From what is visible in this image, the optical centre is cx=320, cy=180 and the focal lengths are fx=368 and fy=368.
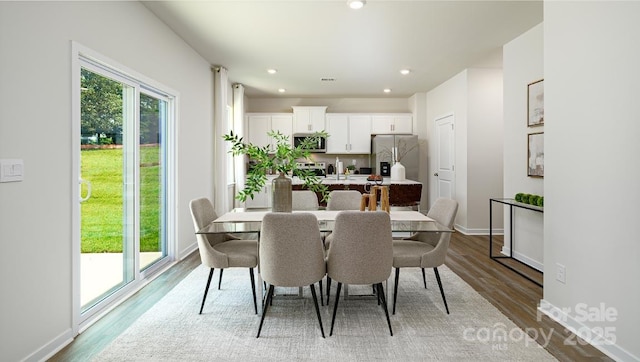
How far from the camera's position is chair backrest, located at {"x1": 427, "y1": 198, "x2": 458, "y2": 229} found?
2.89 meters

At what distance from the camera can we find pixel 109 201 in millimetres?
3113

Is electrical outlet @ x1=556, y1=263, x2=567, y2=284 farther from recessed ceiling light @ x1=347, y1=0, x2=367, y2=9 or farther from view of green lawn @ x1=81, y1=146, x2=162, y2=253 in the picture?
view of green lawn @ x1=81, y1=146, x2=162, y2=253

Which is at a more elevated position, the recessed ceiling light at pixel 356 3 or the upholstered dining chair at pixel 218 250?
the recessed ceiling light at pixel 356 3

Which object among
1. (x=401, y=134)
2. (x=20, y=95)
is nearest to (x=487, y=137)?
(x=401, y=134)

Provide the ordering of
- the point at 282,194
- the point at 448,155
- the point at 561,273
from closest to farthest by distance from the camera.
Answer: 1. the point at 561,273
2. the point at 282,194
3. the point at 448,155

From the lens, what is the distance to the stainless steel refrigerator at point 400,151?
7.55 meters

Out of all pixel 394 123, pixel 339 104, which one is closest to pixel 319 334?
pixel 394 123

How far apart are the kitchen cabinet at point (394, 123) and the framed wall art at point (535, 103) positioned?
3.83m

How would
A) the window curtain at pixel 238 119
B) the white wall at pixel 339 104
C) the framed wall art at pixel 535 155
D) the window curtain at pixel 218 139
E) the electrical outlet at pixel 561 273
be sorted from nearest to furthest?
the electrical outlet at pixel 561 273, the framed wall art at pixel 535 155, the window curtain at pixel 218 139, the window curtain at pixel 238 119, the white wall at pixel 339 104

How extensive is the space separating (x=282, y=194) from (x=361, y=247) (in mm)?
829

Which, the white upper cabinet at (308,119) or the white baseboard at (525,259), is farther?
the white upper cabinet at (308,119)

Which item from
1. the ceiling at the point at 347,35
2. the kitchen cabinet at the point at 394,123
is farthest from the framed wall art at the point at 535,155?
the kitchen cabinet at the point at 394,123

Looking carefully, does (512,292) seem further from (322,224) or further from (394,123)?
(394,123)

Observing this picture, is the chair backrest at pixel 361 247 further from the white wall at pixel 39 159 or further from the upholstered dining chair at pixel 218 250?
the white wall at pixel 39 159
